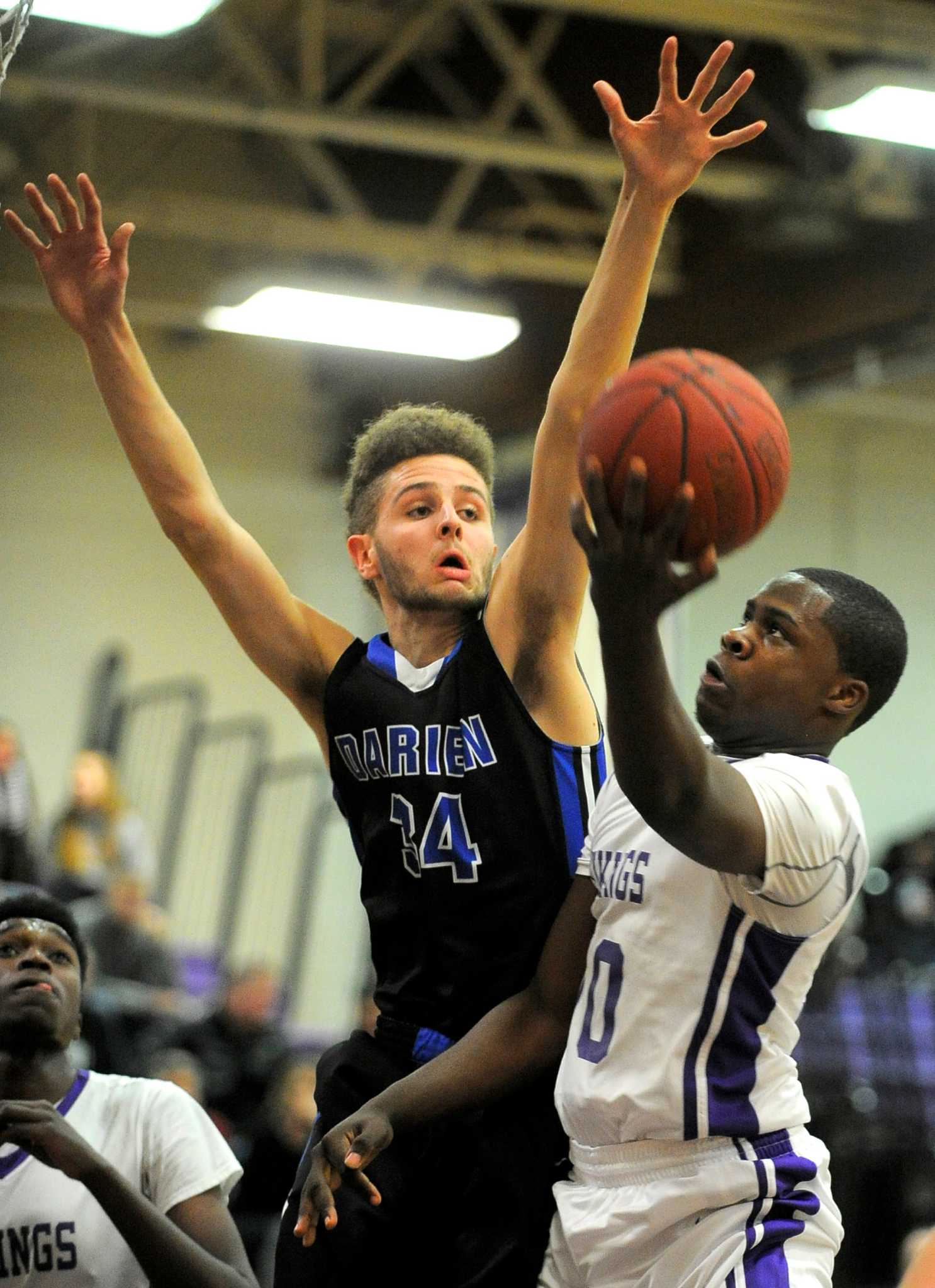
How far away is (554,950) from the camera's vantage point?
10.4 ft

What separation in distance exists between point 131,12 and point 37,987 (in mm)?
4933

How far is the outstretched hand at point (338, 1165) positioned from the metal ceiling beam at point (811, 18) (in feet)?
21.8

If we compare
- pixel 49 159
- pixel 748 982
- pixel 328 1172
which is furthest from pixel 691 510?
pixel 49 159

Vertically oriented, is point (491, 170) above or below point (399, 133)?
above

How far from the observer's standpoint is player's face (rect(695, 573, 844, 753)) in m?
2.94

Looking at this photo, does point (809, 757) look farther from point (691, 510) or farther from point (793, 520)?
point (793, 520)

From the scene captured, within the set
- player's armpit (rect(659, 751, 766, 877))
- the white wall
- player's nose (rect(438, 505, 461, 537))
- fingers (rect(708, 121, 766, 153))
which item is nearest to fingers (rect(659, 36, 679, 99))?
fingers (rect(708, 121, 766, 153))

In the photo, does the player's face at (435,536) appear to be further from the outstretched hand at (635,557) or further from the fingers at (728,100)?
the outstretched hand at (635,557)

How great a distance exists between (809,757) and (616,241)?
1.02 meters

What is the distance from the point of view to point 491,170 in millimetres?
12984

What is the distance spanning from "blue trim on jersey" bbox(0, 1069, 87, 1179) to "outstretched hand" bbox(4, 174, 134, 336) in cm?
166

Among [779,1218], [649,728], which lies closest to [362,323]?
[779,1218]

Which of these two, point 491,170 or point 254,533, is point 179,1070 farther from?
point 254,533

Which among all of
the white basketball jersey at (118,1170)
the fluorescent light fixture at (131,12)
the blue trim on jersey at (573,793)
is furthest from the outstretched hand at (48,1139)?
the fluorescent light fixture at (131,12)
